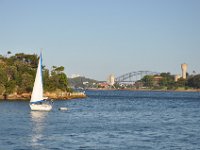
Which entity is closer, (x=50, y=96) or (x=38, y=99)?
(x=38, y=99)

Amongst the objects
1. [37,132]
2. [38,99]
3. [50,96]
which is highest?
[50,96]

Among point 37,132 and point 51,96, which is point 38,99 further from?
point 51,96

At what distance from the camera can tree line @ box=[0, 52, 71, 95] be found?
146 meters

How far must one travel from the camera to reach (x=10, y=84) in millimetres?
145125

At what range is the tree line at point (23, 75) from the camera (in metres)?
146

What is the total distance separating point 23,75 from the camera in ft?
492

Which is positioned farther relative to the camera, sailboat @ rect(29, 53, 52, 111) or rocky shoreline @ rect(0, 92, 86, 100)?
rocky shoreline @ rect(0, 92, 86, 100)

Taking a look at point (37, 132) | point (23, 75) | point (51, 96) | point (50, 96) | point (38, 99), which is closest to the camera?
point (37, 132)

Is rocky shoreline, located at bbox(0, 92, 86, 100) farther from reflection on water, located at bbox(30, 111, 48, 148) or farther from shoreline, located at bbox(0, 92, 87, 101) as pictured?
reflection on water, located at bbox(30, 111, 48, 148)

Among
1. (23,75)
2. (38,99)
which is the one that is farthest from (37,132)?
(23,75)

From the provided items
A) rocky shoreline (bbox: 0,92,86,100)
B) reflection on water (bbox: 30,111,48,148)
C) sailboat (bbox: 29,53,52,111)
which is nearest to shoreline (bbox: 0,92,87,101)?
rocky shoreline (bbox: 0,92,86,100)

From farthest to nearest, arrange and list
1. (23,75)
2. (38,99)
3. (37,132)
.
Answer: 1. (23,75)
2. (38,99)
3. (37,132)

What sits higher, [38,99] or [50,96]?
[50,96]


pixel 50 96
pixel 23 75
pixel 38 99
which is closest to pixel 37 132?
pixel 38 99
